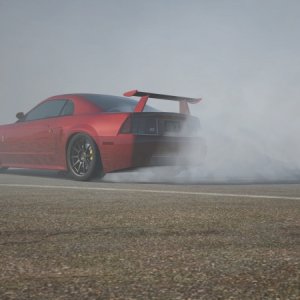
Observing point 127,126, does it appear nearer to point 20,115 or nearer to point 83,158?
point 83,158

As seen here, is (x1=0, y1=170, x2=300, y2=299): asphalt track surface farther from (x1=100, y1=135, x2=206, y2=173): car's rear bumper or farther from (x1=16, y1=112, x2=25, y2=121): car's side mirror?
(x1=16, y1=112, x2=25, y2=121): car's side mirror

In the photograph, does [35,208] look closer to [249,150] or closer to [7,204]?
[7,204]

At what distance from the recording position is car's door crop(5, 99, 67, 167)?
26.9 feet

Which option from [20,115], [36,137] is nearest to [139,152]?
[36,137]

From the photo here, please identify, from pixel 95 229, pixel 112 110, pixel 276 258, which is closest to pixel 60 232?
pixel 95 229

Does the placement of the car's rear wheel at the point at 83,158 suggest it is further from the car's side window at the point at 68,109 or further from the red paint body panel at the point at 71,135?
the car's side window at the point at 68,109

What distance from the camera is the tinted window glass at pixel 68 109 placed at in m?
→ 8.07

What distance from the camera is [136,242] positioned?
2727 millimetres

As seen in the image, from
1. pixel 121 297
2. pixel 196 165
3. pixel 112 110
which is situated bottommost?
pixel 121 297

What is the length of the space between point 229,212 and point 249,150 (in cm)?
481

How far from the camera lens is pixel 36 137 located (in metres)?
8.47

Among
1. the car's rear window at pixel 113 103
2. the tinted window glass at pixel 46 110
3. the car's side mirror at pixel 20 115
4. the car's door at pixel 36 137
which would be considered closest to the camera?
the car's rear window at pixel 113 103

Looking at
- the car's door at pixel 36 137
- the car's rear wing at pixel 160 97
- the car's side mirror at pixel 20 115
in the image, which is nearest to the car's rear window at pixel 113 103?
the car's rear wing at pixel 160 97

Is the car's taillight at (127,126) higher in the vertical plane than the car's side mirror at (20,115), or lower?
lower
